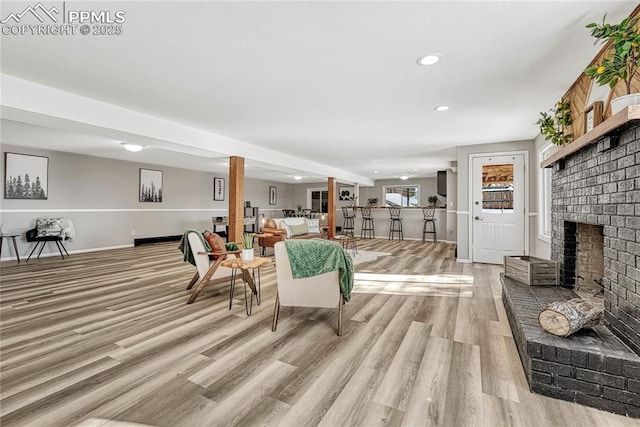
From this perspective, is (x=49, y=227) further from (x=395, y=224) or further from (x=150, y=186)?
(x=395, y=224)

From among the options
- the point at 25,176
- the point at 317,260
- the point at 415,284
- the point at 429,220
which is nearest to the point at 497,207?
the point at 415,284

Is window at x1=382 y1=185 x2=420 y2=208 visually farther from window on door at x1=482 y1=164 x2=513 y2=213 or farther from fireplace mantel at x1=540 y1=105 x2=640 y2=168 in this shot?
fireplace mantel at x1=540 y1=105 x2=640 y2=168

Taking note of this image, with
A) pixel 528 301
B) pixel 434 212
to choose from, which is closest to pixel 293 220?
pixel 434 212

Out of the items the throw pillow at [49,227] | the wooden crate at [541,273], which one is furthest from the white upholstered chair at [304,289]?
the throw pillow at [49,227]

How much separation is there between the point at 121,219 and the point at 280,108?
6.31 m

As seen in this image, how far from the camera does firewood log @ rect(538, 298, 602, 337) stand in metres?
1.77

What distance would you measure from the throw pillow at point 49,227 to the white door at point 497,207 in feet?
26.8

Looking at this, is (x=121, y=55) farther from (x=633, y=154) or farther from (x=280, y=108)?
(x=633, y=154)

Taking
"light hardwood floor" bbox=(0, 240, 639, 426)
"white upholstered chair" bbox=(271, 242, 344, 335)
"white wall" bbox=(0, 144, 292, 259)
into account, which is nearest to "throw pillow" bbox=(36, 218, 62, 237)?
"white wall" bbox=(0, 144, 292, 259)

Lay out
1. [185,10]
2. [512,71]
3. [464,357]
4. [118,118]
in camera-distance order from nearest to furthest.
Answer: [185,10], [464,357], [512,71], [118,118]

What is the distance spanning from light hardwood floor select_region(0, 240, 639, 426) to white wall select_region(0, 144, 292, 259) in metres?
3.29

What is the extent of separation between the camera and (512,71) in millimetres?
2582

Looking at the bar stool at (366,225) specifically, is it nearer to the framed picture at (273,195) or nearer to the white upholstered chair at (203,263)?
the framed picture at (273,195)

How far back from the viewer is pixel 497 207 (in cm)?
538
